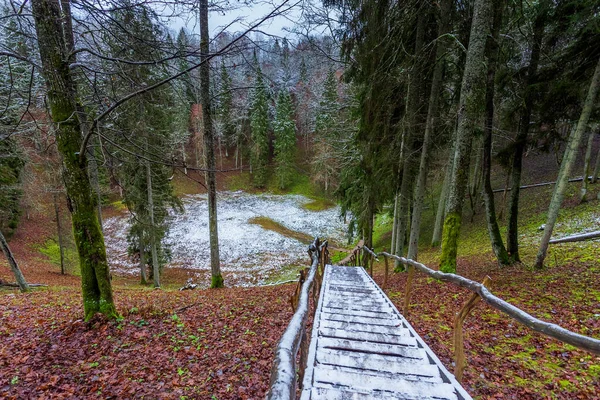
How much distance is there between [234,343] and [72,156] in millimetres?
4250

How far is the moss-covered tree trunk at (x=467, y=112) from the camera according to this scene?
6156 millimetres

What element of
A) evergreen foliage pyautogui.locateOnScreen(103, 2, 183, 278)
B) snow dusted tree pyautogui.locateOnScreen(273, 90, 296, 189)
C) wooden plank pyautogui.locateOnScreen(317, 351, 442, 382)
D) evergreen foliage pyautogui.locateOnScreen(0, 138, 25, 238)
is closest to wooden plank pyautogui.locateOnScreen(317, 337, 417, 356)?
wooden plank pyautogui.locateOnScreen(317, 351, 442, 382)

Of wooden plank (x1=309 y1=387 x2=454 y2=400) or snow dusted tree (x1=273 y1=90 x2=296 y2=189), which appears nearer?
wooden plank (x1=309 y1=387 x2=454 y2=400)

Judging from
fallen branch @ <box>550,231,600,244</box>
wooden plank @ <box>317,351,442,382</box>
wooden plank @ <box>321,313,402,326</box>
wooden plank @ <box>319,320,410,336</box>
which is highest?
wooden plank @ <box>317,351,442,382</box>

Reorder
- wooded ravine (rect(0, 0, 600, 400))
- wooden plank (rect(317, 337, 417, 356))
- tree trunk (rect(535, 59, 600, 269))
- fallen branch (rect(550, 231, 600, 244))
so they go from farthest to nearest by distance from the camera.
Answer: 1. fallen branch (rect(550, 231, 600, 244))
2. tree trunk (rect(535, 59, 600, 269))
3. wooded ravine (rect(0, 0, 600, 400))
4. wooden plank (rect(317, 337, 417, 356))

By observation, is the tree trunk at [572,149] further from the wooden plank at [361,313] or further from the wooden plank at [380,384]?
the wooden plank at [380,384]

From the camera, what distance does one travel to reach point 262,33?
317 centimetres

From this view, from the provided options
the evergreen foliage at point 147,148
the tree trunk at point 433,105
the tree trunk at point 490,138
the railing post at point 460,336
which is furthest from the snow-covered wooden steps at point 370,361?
the tree trunk at point 490,138

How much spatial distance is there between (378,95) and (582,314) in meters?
7.54

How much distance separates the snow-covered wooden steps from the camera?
2129mm

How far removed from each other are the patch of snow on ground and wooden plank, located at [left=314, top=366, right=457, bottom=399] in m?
15.1

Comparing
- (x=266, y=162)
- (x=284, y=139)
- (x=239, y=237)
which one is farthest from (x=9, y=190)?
(x=284, y=139)

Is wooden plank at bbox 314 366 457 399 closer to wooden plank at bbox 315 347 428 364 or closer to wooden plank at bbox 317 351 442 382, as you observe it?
wooden plank at bbox 317 351 442 382

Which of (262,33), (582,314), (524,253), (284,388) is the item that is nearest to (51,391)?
(284,388)
